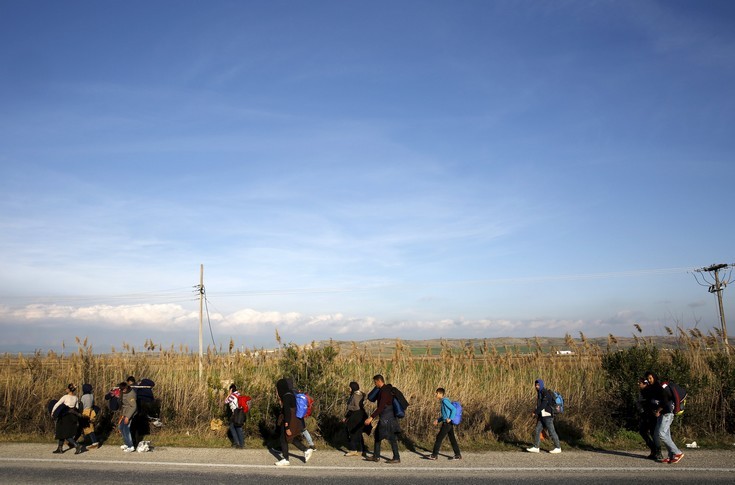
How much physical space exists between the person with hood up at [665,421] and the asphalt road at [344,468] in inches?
9.3

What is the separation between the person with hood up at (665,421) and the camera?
10.9m

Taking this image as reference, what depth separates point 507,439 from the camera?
13633 mm

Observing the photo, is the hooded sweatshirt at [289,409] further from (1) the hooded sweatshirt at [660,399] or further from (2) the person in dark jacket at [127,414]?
(1) the hooded sweatshirt at [660,399]

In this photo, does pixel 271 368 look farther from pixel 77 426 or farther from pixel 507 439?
pixel 507 439

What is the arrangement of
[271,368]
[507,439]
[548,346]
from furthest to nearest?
[548,346]
[271,368]
[507,439]

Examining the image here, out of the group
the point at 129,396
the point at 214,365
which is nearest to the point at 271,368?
the point at 214,365

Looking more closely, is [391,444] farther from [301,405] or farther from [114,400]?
[114,400]

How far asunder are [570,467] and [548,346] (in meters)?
10.2

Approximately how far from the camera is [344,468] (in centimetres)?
1080

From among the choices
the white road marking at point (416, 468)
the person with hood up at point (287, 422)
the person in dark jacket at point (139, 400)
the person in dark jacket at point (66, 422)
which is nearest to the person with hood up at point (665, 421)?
the white road marking at point (416, 468)

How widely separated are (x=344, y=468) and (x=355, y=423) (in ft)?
4.67

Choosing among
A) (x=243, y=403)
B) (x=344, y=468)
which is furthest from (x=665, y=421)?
(x=243, y=403)

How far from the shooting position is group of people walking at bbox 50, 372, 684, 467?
36.9 ft

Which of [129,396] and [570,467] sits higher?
[129,396]
